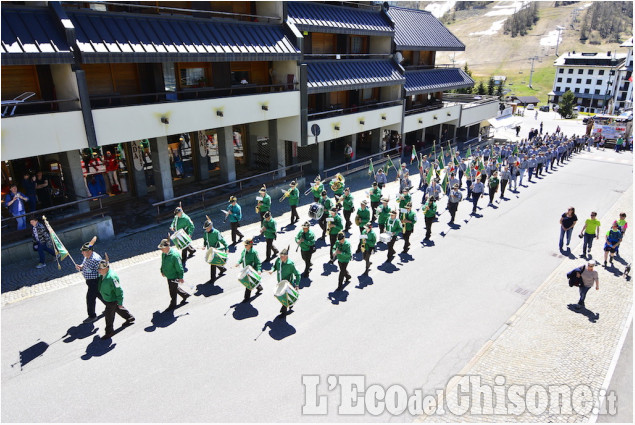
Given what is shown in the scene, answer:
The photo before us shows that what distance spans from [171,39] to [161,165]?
200 inches

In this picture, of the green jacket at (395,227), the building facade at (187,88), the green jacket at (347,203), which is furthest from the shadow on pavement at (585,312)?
the building facade at (187,88)

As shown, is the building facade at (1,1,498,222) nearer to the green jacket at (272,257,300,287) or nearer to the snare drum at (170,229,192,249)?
the snare drum at (170,229,192,249)

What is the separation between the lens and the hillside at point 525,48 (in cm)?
11844

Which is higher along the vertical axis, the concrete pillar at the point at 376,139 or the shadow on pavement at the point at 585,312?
the concrete pillar at the point at 376,139

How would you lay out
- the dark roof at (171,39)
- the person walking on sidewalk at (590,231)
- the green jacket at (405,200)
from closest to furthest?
the dark roof at (171,39), the person walking on sidewalk at (590,231), the green jacket at (405,200)

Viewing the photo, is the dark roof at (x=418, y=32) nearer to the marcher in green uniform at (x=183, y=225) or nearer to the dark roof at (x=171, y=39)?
the dark roof at (x=171, y=39)

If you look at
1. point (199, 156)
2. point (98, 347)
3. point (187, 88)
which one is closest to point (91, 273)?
point (98, 347)

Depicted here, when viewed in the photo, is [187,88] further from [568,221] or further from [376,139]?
[568,221]

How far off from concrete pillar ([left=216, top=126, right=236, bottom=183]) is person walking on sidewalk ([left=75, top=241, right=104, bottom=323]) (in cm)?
1130

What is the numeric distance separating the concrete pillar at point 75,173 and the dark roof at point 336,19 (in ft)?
38.7

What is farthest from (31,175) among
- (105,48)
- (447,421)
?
(447,421)

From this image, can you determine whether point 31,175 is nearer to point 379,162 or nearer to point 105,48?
point 105,48

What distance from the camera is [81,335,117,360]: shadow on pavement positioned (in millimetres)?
8977

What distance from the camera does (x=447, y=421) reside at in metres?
7.54
